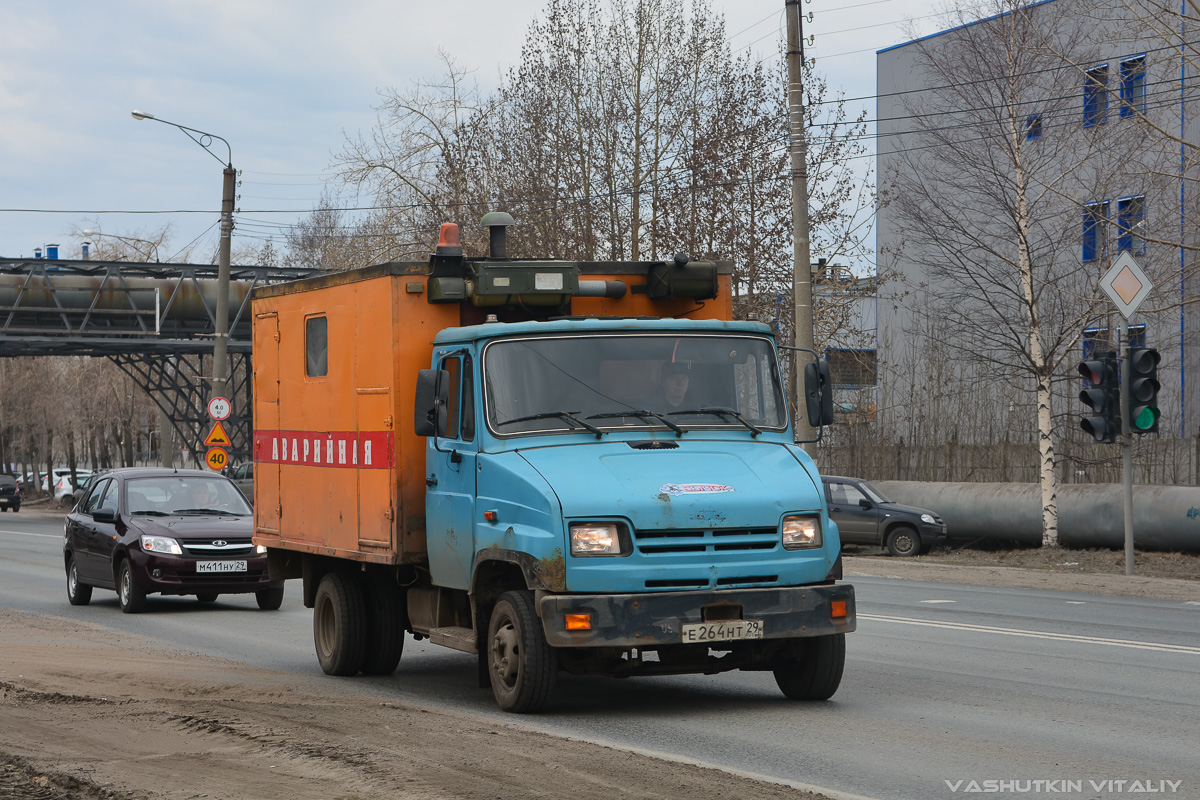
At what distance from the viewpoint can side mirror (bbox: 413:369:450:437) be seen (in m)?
9.16

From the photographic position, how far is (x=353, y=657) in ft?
35.6

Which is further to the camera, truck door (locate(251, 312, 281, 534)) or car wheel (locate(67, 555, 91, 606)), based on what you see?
car wheel (locate(67, 555, 91, 606))

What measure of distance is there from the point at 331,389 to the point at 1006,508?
787 inches

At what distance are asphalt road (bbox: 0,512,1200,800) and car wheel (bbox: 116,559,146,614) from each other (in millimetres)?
322

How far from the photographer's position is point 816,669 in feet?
29.7

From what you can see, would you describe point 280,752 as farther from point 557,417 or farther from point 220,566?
point 220,566

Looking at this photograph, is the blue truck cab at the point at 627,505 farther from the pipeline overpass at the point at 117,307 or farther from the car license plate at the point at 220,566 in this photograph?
the pipeline overpass at the point at 117,307

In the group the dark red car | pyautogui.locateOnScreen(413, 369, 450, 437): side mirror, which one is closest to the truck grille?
pyautogui.locateOnScreen(413, 369, 450, 437): side mirror

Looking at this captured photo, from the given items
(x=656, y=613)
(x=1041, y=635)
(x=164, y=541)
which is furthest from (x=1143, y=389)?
(x=656, y=613)

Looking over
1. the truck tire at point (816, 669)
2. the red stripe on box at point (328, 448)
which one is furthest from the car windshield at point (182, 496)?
the truck tire at point (816, 669)

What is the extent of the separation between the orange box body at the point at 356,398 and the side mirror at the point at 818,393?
42.1 inches

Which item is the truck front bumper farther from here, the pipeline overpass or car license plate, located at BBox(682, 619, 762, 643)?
the pipeline overpass

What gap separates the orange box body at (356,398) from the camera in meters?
9.84

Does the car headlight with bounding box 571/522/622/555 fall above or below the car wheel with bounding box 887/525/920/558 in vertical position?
above
